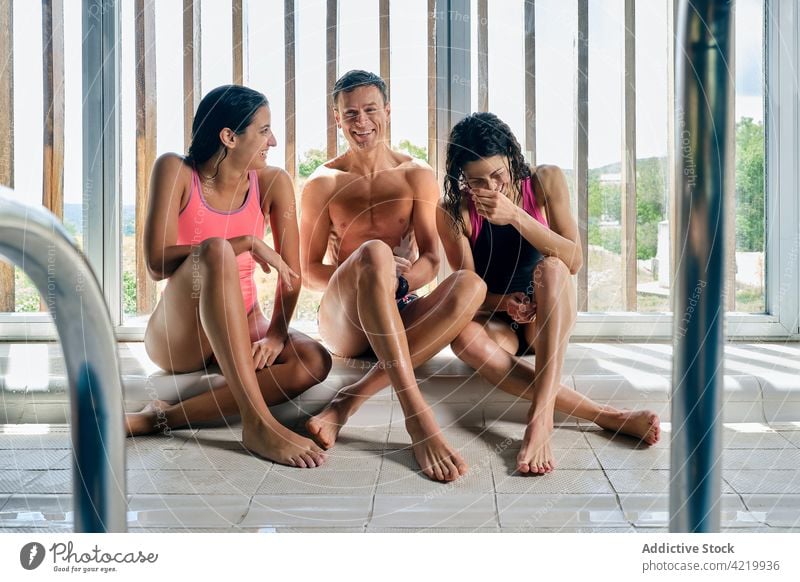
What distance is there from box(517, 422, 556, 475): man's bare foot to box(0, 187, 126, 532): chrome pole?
1.89 feet

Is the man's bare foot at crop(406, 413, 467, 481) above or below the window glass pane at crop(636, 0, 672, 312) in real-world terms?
below

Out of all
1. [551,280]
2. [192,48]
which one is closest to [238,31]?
[192,48]

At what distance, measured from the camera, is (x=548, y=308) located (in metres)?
0.89

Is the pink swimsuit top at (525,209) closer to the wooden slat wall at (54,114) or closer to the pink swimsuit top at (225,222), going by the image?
the pink swimsuit top at (225,222)

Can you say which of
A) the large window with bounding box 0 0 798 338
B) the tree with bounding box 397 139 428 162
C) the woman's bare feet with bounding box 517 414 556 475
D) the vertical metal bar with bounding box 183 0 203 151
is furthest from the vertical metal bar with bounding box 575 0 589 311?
the vertical metal bar with bounding box 183 0 203 151

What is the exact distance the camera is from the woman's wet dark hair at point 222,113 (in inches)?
37.0

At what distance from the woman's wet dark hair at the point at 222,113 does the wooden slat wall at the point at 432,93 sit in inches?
12.8

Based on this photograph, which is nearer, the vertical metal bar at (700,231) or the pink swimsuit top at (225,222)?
the vertical metal bar at (700,231)

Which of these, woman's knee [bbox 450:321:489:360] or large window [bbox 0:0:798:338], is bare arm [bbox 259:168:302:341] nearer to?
large window [bbox 0:0:798:338]

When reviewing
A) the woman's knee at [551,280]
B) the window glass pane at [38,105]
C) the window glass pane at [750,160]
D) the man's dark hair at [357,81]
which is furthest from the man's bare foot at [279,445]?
the window glass pane at [750,160]

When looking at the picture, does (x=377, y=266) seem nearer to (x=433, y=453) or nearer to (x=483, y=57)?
(x=433, y=453)

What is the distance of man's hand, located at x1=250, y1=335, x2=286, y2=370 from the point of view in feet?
3.02

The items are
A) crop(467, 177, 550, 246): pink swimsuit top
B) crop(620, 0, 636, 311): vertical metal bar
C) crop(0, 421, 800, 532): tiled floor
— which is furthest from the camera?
crop(620, 0, 636, 311): vertical metal bar
